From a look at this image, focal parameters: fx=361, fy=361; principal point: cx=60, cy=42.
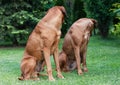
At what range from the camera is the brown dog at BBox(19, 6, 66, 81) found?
27.2 feet

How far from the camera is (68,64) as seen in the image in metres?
9.95

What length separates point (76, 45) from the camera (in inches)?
372

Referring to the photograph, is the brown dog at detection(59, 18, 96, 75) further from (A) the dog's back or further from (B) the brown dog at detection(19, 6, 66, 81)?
(B) the brown dog at detection(19, 6, 66, 81)

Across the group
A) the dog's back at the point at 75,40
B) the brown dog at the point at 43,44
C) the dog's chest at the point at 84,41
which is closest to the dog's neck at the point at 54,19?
the brown dog at the point at 43,44

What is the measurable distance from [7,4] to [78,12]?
8657mm

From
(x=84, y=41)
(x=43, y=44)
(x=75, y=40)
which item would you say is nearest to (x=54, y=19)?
(x=43, y=44)

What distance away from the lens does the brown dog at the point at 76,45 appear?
9.44 metres

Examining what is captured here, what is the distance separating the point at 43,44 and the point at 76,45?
138cm

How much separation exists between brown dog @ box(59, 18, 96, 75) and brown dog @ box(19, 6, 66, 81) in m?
0.97

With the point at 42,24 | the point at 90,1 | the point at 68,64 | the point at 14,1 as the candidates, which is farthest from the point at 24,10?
the point at 42,24

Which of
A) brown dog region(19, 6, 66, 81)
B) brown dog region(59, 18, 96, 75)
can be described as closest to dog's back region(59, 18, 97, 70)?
brown dog region(59, 18, 96, 75)

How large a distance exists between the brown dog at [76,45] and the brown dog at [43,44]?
97cm

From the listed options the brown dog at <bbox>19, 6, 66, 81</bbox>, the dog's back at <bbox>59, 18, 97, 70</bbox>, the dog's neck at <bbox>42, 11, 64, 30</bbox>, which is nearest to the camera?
the brown dog at <bbox>19, 6, 66, 81</bbox>

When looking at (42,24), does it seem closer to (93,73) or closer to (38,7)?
(93,73)
